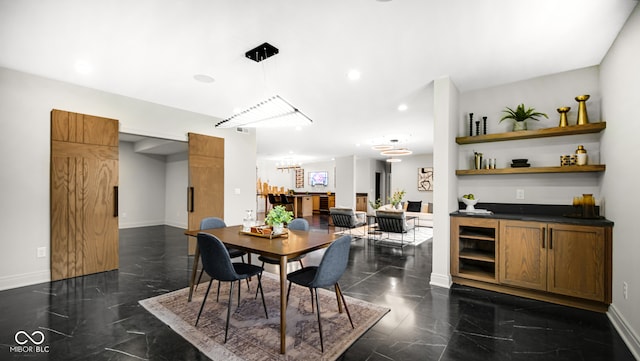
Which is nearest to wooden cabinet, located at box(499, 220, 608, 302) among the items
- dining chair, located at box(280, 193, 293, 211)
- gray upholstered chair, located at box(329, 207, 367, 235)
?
gray upholstered chair, located at box(329, 207, 367, 235)

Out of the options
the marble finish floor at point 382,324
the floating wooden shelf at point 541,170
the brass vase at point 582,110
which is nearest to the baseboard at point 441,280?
the marble finish floor at point 382,324

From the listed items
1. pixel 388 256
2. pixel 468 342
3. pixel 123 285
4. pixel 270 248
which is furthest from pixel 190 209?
pixel 468 342

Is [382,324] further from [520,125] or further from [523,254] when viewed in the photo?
[520,125]

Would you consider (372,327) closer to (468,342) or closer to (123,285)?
(468,342)

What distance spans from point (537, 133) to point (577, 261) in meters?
1.47

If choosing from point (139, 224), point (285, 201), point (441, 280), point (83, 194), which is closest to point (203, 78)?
point (83, 194)

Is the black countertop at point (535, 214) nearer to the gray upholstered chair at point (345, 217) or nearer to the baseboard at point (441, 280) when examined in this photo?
the baseboard at point (441, 280)

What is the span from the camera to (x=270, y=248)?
226 cm

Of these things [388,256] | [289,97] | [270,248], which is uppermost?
[289,97]

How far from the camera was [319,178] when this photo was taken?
14430mm

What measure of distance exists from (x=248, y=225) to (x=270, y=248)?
833 millimetres

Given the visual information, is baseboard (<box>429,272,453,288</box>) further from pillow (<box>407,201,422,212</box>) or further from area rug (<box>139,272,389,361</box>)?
pillow (<box>407,201,422,212</box>)

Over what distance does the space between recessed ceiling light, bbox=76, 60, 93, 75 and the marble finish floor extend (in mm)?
2645

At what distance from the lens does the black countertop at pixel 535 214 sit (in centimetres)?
284
